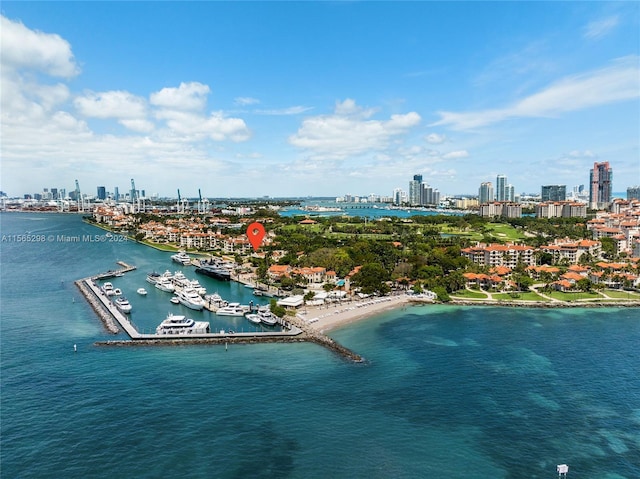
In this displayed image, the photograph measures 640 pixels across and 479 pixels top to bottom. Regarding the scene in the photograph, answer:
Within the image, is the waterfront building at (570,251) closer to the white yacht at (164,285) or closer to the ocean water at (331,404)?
the ocean water at (331,404)

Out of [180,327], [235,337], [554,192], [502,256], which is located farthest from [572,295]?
[554,192]

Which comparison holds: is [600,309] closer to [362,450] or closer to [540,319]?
[540,319]

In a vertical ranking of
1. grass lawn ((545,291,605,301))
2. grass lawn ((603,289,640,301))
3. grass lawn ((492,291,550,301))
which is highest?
grass lawn ((492,291,550,301))

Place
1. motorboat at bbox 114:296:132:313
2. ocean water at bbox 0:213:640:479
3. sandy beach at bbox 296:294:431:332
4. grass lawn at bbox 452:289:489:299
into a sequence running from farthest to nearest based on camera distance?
1. grass lawn at bbox 452:289:489:299
2. motorboat at bbox 114:296:132:313
3. sandy beach at bbox 296:294:431:332
4. ocean water at bbox 0:213:640:479

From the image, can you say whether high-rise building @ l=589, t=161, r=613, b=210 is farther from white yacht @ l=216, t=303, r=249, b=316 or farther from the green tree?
white yacht @ l=216, t=303, r=249, b=316

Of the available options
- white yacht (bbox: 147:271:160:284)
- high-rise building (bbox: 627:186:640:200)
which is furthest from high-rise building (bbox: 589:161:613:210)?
white yacht (bbox: 147:271:160:284)

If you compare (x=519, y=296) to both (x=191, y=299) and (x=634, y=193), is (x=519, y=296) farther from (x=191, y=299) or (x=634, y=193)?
(x=634, y=193)

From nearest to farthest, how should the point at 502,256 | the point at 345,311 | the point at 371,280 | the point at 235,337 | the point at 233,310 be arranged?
the point at 235,337 < the point at 233,310 < the point at 345,311 < the point at 371,280 < the point at 502,256

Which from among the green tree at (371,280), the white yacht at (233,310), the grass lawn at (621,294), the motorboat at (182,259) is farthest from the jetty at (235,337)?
the grass lawn at (621,294)
